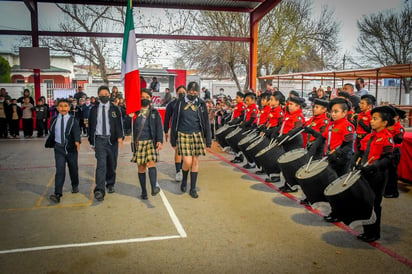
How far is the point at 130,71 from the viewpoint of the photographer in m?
5.44

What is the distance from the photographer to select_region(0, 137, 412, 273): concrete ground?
3.54m

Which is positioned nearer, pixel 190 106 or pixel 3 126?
pixel 190 106

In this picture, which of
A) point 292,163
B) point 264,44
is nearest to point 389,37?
point 264,44

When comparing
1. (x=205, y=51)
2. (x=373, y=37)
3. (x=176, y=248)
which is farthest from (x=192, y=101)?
(x=373, y=37)

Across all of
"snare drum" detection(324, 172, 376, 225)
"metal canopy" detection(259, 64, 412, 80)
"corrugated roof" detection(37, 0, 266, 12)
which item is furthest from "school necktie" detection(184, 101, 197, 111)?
"corrugated roof" detection(37, 0, 266, 12)

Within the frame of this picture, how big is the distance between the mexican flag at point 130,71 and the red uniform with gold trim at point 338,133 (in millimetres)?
2782

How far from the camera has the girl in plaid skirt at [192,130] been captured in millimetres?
5871

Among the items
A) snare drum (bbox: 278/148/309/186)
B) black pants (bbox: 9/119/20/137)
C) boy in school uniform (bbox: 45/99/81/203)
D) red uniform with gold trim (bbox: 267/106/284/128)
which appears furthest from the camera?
black pants (bbox: 9/119/20/137)

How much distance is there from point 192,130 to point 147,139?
77 cm

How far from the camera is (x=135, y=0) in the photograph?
47.8 ft

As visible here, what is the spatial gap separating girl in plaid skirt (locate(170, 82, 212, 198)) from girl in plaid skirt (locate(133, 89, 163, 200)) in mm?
394

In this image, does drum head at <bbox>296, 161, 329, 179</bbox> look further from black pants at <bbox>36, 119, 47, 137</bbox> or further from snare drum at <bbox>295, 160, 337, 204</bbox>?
black pants at <bbox>36, 119, 47, 137</bbox>

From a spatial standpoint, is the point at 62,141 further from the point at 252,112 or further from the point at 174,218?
the point at 252,112

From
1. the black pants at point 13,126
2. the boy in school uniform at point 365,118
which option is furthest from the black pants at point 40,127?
the boy in school uniform at point 365,118
